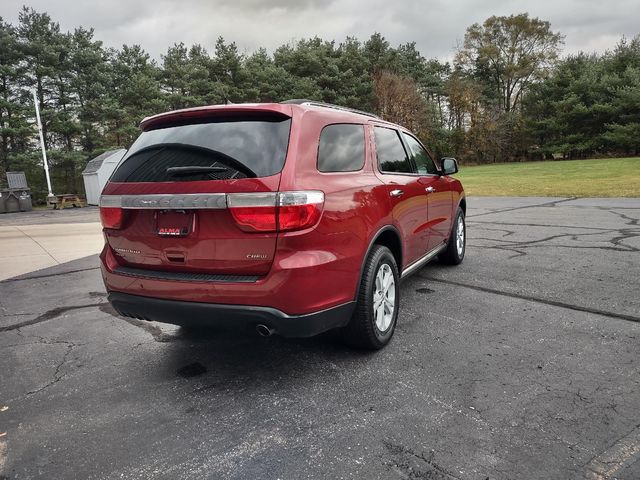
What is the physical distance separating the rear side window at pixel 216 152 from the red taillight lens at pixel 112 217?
0.72 feet

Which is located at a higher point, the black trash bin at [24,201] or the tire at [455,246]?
the black trash bin at [24,201]

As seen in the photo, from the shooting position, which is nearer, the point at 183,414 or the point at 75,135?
the point at 183,414

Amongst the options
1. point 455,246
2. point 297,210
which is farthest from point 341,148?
point 455,246

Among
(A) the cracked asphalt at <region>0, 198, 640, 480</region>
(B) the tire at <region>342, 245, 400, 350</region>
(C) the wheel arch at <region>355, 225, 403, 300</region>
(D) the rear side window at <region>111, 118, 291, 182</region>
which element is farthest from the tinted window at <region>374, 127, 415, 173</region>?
(A) the cracked asphalt at <region>0, 198, 640, 480</region>

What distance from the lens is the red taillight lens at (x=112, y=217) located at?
9.87ft

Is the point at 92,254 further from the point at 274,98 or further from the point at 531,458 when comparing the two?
the point at 274,98

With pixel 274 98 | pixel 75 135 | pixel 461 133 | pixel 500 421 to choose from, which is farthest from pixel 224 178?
pixel 461 133

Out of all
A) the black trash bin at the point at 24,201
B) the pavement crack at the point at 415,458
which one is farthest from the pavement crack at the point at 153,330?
the black trash bin at the point at 24,201

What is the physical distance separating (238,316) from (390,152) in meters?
2.13

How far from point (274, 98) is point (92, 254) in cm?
2956

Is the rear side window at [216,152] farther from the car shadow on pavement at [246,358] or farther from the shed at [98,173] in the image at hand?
the shed at [98,173]

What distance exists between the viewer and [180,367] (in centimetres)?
317

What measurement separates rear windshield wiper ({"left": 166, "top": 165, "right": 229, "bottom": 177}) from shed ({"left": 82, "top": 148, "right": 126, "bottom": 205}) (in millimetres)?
20782

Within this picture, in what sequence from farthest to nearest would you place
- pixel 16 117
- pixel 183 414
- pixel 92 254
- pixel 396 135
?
1. pixel 16 117
2. pixel 92 254
3. pixel 396 135
4. pixel 183 414
